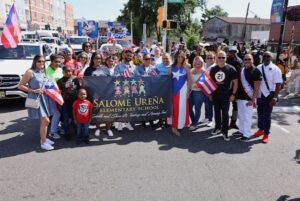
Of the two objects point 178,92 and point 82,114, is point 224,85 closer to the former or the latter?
point 178,92

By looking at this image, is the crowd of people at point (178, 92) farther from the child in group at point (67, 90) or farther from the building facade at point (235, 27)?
the building facade at point (235, 27)

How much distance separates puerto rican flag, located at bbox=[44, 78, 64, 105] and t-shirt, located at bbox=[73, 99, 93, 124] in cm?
29

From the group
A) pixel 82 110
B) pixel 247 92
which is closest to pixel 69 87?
pixel 82 110

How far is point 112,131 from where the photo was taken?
6754mm

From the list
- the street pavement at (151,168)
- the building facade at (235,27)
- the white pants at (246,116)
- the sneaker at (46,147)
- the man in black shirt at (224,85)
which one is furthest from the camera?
the building facade at (235,27)

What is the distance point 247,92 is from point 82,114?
335cm

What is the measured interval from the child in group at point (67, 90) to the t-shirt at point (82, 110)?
249mm

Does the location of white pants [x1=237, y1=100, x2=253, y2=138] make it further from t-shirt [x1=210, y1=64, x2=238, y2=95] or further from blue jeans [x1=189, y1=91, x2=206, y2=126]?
blue jeans [x1=189, y1=91, x2=206, y2=126]

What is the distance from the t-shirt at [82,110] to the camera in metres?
5.84

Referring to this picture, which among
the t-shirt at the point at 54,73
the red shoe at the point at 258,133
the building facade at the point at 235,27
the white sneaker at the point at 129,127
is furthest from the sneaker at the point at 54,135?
the building facade at the point at 235,27

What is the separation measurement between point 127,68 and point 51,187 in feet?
11.0

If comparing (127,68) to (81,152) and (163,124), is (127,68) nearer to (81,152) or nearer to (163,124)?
(163,124)

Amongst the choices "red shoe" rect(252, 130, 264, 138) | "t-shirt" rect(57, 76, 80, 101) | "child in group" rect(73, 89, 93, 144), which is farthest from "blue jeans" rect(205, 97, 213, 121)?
"t-shirt" rect(57, 76, 80, 101)

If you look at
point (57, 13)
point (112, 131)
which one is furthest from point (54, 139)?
point (57, 13)
